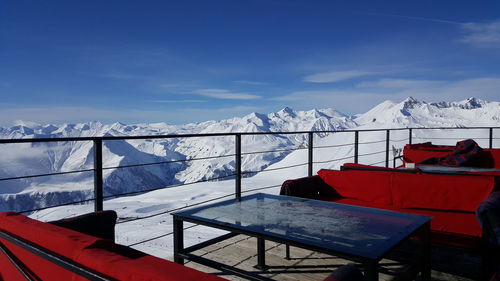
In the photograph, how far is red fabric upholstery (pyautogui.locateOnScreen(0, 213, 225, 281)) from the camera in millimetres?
597

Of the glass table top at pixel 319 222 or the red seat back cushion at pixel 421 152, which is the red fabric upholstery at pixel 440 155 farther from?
the glass table top at pixel 319 222

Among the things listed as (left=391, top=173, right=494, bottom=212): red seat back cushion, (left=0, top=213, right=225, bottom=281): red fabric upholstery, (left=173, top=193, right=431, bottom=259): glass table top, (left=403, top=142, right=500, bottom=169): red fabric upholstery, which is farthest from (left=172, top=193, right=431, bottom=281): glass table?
(left=403, top=142, right=500, bottom=169): red fabric upholstery

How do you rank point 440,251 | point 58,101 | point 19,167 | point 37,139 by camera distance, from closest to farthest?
point 37,139, point 440,251, point 58,101, point 19,167

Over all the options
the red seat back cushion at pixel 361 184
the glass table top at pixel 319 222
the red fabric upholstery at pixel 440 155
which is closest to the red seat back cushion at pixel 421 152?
the red fabric upholstery at pixel 440 155

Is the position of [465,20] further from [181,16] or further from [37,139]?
[37,139]

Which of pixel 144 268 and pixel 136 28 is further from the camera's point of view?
pixel 136 28

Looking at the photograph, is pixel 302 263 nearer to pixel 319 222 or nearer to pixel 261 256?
pixel 261 256

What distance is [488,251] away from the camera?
1.51 meters

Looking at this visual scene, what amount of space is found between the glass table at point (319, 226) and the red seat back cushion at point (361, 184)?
2.02ft

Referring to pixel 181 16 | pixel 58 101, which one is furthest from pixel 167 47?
pixel 58 101

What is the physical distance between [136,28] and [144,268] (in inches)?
350

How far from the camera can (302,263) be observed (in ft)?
6.81

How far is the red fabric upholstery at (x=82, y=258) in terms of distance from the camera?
597mm

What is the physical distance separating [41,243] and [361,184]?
6.88 ft
